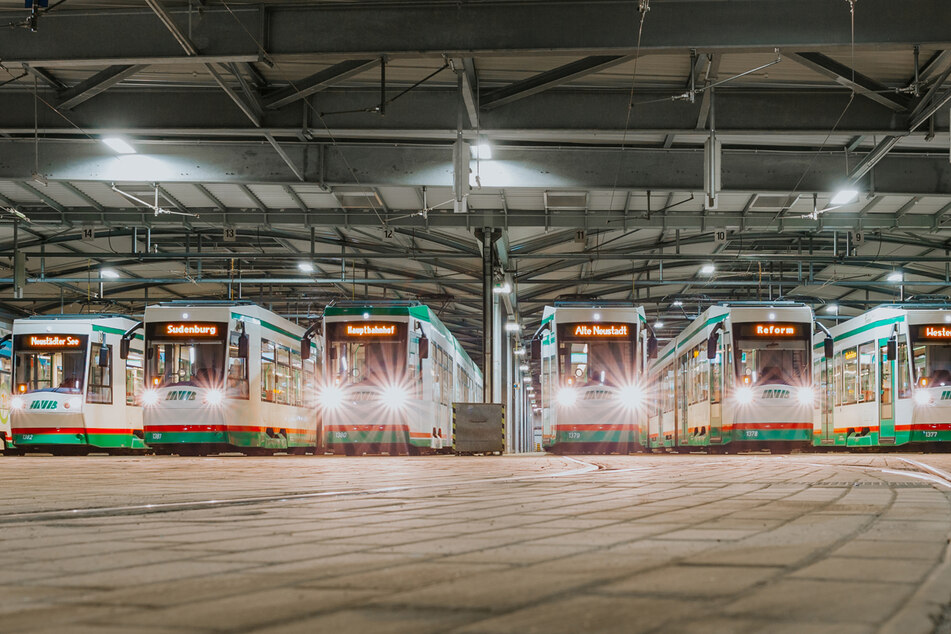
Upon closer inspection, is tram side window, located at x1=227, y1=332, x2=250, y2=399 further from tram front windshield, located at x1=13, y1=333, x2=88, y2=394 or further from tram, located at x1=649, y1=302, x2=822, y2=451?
tram, located at x1=649, y1=302, x2=822, y2=451

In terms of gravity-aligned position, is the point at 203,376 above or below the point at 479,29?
below

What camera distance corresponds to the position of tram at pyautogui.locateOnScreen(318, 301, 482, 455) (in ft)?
72.1

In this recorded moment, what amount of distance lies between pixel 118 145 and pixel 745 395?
14.1 m

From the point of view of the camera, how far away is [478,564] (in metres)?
2.89

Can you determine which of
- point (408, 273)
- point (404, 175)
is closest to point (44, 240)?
point (408, 273)

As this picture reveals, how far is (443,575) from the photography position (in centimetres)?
266

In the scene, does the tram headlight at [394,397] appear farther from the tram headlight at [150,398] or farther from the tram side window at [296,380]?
the tram headlight at [150,398]

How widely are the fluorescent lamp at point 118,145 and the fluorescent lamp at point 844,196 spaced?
535 inches

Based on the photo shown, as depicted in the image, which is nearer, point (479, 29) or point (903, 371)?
point (479, 29)

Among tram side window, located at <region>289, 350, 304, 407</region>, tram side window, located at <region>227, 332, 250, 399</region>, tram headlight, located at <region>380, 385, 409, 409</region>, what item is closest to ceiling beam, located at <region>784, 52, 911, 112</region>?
tram headlight, located at <region>380, 385, 409, 409</region>

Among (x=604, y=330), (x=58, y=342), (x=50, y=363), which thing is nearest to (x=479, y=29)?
(x=604, y=330)

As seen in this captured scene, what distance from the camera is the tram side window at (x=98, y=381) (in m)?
24.6

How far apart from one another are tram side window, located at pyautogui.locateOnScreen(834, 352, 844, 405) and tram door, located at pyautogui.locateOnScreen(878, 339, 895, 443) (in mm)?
2753

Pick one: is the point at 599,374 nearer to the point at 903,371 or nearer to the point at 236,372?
the point at 903,371
